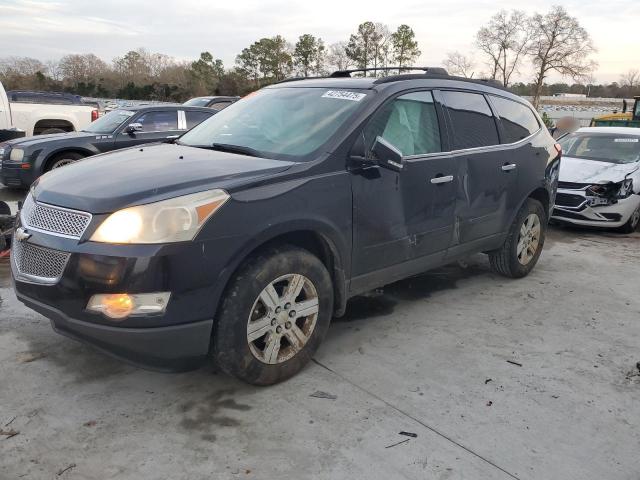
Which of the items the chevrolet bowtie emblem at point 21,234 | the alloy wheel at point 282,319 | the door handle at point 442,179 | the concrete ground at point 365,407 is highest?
the door handle at point 442,179

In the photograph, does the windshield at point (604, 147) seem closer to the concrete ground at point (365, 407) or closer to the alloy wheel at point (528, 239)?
the alloy wheel at point (528, 239)

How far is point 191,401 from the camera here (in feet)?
9.64

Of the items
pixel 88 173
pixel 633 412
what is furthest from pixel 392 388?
pixel 88 173

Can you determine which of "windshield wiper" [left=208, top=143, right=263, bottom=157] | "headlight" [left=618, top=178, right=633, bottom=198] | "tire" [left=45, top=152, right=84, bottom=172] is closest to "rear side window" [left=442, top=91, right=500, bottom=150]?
"windshield wiper" [left=208, top=143, right=263, bottom=157]

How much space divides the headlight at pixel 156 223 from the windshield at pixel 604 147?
7544 millimetres

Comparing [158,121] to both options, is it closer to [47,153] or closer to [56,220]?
[47,153]

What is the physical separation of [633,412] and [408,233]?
1693mm

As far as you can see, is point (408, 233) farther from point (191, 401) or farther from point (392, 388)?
point (191, 401)

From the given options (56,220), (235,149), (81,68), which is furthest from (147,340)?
(81,68)

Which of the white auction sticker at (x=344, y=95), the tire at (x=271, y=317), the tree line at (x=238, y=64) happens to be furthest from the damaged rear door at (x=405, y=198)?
the tree line at (x=238, y=64)

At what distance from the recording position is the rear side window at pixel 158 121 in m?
9.37

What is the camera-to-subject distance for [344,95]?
367 centimetres

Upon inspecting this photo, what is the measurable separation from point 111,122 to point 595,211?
795 cm

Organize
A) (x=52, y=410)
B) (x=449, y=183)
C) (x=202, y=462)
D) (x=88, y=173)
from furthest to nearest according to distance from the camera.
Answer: (x=449, y=183), (x=88, y=173), (x=52, y=410), (x=202, y=462)
